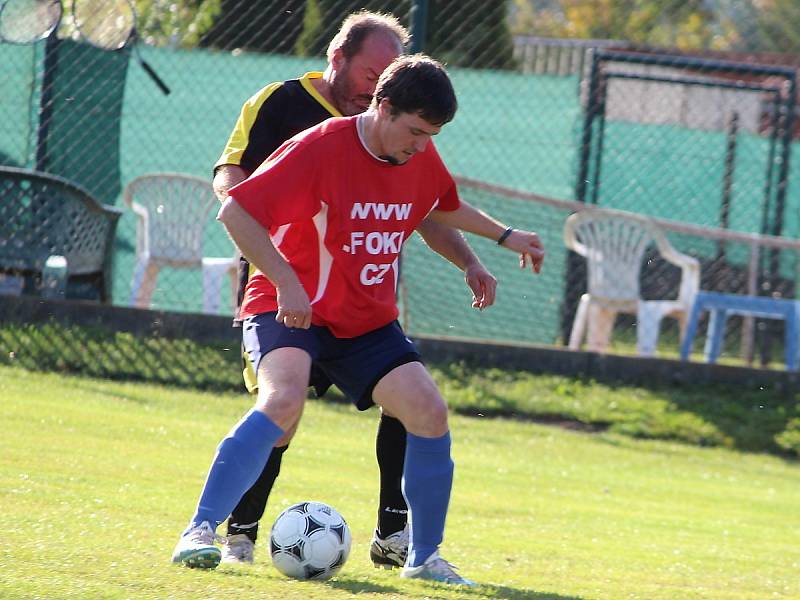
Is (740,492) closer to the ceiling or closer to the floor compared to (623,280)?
closer to the floor

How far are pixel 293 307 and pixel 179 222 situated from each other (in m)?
6.68

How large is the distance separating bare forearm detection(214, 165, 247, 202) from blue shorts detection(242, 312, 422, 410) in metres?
0.56

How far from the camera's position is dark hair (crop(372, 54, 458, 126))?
13.3 feet

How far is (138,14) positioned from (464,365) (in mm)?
3674

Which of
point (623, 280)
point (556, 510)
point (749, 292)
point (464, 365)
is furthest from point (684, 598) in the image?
point (749, 292)

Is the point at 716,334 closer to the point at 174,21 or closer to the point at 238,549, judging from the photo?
the point at 174,21

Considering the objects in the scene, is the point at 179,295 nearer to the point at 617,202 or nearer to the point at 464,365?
the point at 464,365

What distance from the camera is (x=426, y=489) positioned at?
4.48 m

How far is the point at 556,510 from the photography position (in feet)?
22.4

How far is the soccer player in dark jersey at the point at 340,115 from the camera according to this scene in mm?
4758

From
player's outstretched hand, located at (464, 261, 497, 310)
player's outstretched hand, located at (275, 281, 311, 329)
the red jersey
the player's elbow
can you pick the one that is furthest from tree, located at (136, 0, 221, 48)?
player's outstretched hand, located at (275, 281, 311, 329)

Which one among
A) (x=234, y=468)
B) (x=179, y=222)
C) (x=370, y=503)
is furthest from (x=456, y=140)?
(x=234, y=468)

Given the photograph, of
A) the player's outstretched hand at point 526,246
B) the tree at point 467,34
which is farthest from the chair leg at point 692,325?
the player's outstretched hand at point 526,246

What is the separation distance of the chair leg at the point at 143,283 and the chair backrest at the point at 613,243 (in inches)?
125
